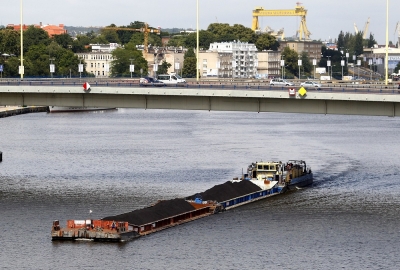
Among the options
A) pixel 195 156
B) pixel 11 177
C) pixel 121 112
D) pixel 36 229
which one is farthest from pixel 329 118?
pixel 36 229

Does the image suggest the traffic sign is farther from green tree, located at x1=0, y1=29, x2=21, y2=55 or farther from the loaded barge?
green tree, located at x1=0, y1=29, x2=21, y2=55

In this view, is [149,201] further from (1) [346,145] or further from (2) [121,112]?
(2) [121,112]

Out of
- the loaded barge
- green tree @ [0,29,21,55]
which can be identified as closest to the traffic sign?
the loaded barge

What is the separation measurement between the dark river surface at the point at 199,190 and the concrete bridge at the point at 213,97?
501 cm

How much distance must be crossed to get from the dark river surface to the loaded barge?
2.09 ft

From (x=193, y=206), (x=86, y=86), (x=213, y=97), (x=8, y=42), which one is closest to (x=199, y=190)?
(x=213, y=97)

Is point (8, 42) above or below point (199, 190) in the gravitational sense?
above

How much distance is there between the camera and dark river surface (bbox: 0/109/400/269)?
48938 mm

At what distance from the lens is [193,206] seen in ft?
193

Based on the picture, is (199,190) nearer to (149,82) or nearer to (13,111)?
(149,82)

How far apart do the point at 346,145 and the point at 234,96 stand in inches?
1309

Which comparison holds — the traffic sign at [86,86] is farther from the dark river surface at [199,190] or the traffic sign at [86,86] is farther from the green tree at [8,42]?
the green tree at [8,42]

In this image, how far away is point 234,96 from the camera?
64375 millimetres

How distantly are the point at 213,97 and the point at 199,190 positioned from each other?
551cm
